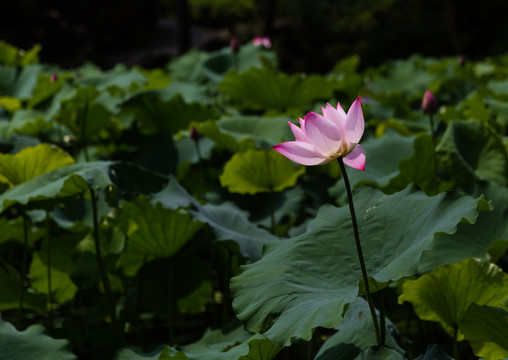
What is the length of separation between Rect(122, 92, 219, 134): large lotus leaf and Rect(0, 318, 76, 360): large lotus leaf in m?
1.06

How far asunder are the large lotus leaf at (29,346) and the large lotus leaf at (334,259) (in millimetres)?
305

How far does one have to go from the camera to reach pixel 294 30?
34.2 ft

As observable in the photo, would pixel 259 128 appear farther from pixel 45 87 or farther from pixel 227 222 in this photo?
pixel 45 87

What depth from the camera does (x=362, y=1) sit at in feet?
39.3

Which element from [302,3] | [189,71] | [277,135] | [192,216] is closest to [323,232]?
[192,216]

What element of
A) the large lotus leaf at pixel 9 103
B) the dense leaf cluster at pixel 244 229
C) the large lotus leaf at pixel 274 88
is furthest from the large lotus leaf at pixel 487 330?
the large lotus leaf at pixel 9 103

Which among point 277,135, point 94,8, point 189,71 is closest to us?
point 277,135

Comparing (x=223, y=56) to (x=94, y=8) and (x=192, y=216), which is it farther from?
(x=94, y=8)

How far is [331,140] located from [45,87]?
1.56 metres

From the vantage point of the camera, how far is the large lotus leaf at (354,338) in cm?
100

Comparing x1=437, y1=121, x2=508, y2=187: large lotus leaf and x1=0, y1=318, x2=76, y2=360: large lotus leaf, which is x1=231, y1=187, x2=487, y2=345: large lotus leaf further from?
x1=437, y1=121, x2=508, y2=187: large lotus leaf

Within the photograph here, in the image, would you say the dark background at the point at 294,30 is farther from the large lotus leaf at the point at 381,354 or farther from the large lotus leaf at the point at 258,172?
the large lotus leaf at the point at 381,354

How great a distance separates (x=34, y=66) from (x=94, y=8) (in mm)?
8747

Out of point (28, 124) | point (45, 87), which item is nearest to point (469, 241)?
point (28, 124)
